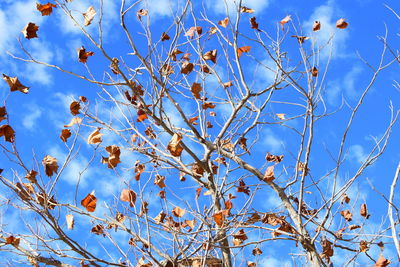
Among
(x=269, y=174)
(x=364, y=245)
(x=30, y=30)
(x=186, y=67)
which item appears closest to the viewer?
(x=30, y=30)

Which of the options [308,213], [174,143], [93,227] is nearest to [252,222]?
[308,213]

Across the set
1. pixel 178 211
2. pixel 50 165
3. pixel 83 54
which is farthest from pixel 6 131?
pixel 178 211

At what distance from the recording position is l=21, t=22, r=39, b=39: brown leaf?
3.45 m

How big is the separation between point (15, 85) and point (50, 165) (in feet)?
2.13

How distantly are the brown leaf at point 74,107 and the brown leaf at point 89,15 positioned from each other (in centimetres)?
110

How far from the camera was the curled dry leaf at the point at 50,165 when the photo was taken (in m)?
3.21

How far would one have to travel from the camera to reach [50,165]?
3.22 metres

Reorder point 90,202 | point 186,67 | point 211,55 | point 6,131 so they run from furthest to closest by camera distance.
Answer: point 211,55 < point 186,67 < point 90,202 < point 6,131

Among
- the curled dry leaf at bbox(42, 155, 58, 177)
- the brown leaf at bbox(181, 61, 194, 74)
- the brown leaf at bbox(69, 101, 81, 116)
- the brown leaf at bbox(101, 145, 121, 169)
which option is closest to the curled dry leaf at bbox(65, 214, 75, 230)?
the curled dry leaf at bbox(42, 155, 58, 177)

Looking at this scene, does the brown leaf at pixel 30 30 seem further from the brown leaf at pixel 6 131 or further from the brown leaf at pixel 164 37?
the brown leaf at pixel 164 37

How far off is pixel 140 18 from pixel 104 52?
3.14ft

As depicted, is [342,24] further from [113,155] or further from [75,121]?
[75,121]

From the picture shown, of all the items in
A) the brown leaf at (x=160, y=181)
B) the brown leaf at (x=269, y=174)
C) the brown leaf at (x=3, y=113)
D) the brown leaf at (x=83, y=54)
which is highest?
the brown leaf at (x=83, y=54)

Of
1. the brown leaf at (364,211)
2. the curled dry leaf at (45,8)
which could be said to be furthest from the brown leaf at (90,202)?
the brown leaf at (364,211)
